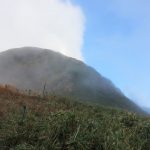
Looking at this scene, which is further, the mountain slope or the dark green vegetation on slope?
the mountain slope

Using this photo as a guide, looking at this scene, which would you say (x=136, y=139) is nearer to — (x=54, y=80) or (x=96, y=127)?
(x=96, y=127)

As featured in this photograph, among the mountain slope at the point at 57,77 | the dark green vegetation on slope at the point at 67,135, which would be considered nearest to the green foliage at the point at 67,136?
the dark green vegetation on slope at the point at 67,135

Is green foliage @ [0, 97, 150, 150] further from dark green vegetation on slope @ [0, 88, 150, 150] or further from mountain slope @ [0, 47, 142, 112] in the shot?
mountain slope @ [0, 47, 142, 112]

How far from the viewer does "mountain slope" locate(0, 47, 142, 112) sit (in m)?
150

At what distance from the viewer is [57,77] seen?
548 feet

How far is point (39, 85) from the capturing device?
155m

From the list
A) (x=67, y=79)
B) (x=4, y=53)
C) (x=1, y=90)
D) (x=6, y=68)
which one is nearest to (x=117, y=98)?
(x=67, y=79)

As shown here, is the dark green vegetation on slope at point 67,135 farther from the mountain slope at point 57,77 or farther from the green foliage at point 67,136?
the mountain slope at point 57,77

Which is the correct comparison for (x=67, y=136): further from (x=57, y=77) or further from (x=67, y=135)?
(x=57, y=77)

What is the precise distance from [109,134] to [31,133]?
128 inches

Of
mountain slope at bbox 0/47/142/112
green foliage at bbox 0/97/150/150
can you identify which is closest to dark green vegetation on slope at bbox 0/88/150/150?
Result: green foliage at bbox 0/97/150/150

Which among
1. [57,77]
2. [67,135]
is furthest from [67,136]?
[57,77]

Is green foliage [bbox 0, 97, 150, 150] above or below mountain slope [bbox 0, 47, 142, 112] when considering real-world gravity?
below

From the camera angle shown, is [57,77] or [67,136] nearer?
[67,136]
